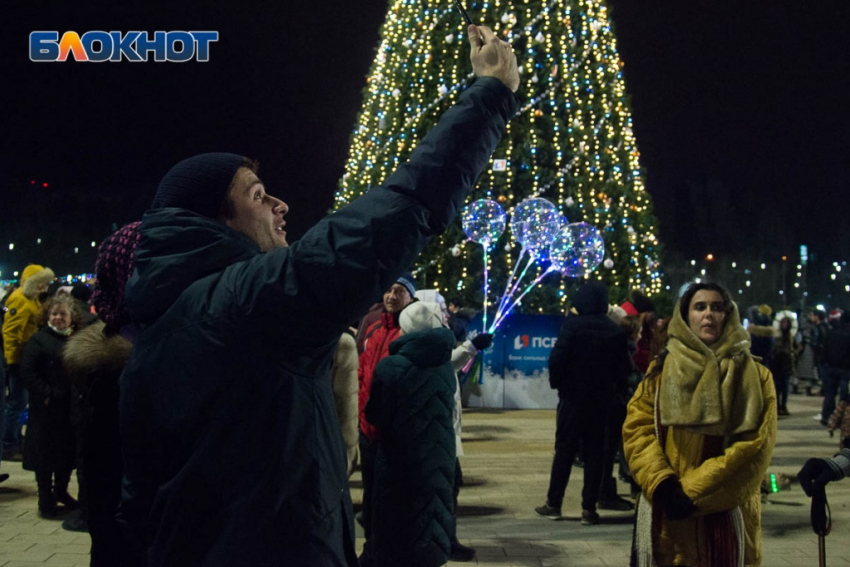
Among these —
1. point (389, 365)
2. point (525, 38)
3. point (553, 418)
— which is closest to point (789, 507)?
point (389, 365)

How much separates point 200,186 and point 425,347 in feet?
13.1

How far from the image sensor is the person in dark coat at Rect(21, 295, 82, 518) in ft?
28.9

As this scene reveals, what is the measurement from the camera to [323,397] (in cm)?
226

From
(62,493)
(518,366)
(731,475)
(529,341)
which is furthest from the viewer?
(518,366)

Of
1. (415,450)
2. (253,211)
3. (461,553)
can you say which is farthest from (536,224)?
(253,211)

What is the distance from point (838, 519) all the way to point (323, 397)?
26.7 feet

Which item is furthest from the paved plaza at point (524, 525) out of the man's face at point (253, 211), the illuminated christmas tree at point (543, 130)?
the illuminated christmas tree at point (543, 130)

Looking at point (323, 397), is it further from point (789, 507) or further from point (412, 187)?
point (789, 507)

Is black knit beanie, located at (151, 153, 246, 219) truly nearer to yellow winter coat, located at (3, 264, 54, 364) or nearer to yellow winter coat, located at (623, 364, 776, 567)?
yellow winter coat, located at (623, 364, 776, 567)

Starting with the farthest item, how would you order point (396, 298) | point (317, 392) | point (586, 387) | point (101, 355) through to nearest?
1. point (586, 387)
2. point (396, 298)
3. point (101, 355)
4. point (317, 392)

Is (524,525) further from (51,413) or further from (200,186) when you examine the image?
(200,186)

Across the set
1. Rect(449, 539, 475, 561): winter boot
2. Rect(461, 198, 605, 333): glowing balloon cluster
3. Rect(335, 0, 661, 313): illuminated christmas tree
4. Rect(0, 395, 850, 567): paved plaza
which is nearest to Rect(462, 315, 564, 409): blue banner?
Rect(335, 0, 661, 313): illuminated christmas tree

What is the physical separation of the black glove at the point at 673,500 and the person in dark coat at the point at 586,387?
4.30m

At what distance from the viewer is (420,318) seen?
6.53 m
